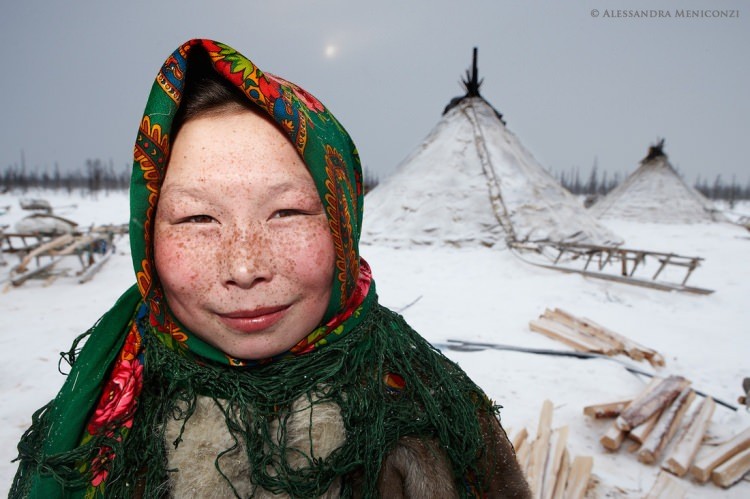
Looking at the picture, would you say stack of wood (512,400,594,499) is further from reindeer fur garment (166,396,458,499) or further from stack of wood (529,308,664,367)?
stack of wood (529,308,664,367)

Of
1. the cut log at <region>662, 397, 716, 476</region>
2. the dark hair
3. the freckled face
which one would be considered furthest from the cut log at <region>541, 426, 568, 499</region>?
the dark hair

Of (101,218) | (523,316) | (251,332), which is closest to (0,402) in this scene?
(251,332)

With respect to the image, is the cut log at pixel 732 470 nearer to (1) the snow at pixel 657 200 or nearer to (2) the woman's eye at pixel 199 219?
(2) the woman's eye at pixel 199 219

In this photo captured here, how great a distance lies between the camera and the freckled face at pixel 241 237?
994 mm

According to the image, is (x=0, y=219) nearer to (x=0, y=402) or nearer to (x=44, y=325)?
(x=44, y=325)

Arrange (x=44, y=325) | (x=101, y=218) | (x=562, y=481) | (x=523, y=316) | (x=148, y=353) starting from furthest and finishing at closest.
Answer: (x=101, y=218)
(x=523, y=316)
(x=44, y=325)
(x=562, y=481)
(x=148, y=353)

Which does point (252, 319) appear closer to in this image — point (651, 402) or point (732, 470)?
point (732, 470)

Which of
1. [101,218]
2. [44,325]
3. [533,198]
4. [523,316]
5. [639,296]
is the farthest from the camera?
[101,218]

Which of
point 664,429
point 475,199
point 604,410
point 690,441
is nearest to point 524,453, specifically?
point 604,410

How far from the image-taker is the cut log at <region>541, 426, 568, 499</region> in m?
2.57

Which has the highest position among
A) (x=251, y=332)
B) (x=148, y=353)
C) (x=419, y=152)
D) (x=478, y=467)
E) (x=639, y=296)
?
(x=419, y=152)

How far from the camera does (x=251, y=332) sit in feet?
3.38

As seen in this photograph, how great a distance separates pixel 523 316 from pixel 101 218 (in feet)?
79.7

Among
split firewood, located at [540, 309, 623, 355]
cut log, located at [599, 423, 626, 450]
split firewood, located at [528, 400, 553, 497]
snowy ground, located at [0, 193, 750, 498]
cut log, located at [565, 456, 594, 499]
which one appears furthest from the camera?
split firewood, located at [540, 309, 623, 355]
